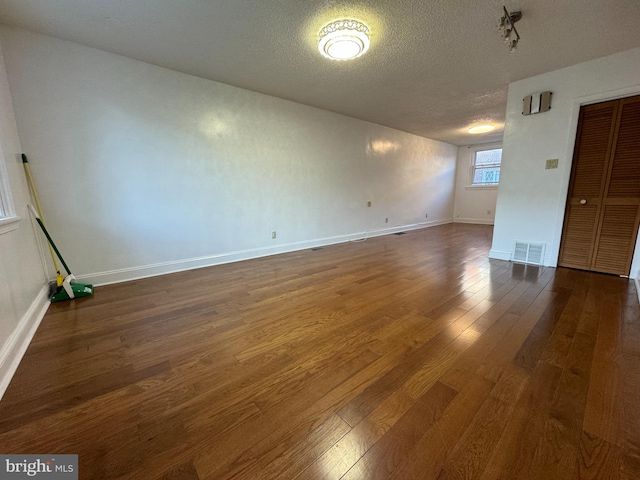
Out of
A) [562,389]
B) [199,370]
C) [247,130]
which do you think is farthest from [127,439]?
[247,130]

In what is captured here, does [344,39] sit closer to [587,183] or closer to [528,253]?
[587,183]

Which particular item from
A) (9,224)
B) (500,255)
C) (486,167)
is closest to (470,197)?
(486,167)

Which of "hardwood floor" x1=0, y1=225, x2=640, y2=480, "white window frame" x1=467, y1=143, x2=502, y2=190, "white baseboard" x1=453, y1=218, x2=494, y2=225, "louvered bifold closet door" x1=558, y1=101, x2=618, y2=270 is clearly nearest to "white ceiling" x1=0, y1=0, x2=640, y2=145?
"louvered bifold closet door" x1=558, y1=101, x2=618, y2=270

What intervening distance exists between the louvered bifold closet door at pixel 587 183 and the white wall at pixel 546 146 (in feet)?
0.29

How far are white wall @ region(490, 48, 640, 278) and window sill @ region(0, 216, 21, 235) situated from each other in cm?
499

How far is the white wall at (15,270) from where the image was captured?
1464 millimetres

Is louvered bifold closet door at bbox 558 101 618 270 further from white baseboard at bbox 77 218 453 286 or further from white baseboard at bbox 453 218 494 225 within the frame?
white baseboard at bbox 453 218 494 225

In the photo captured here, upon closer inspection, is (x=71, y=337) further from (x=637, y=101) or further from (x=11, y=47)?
(x=637, y=101)

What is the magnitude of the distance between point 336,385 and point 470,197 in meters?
8.05

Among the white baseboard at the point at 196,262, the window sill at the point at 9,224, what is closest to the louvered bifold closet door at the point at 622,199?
the white baseboard at the point at 196,262

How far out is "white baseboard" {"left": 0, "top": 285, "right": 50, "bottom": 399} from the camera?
1.34m

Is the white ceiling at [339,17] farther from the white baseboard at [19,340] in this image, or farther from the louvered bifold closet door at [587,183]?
the white baseboard at [19,340]

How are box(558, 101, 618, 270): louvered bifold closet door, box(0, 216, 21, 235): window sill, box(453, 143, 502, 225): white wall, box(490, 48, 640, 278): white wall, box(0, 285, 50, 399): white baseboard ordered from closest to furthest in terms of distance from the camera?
box(0, 285, 50, 399): white baseboard, box(0, 216, 21, 235): window sill, box(490, 48, 640, 278): white wall, box(558, 101, 618, 270): louvered bifold closet door, box(453, 143, 502, 225): white wall

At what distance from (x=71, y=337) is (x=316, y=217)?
11.2 ft
